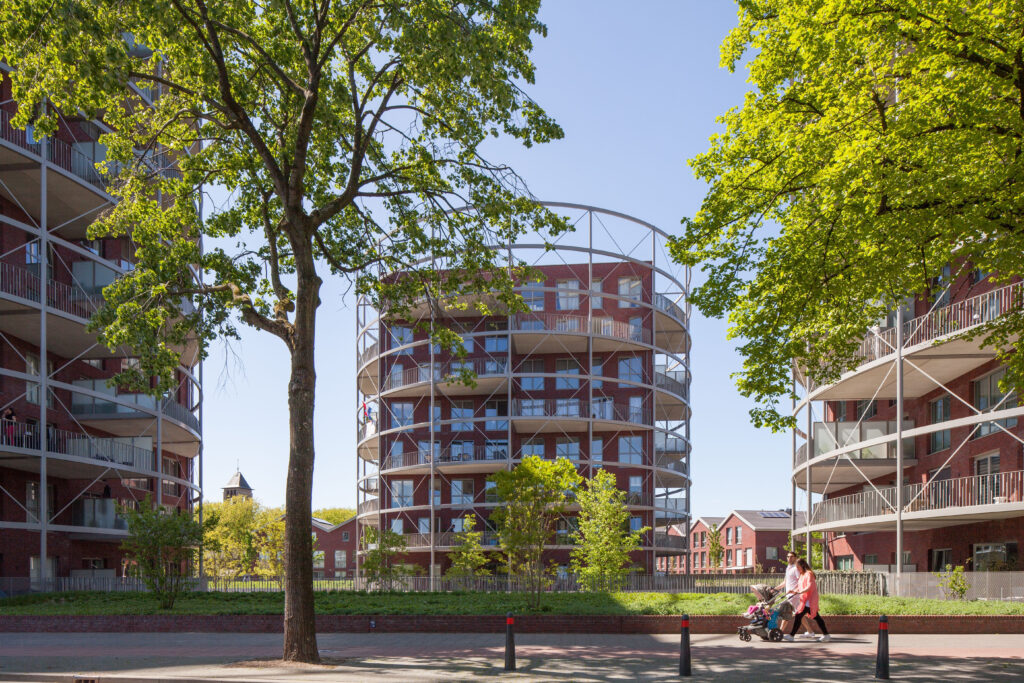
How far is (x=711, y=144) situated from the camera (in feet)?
53.6

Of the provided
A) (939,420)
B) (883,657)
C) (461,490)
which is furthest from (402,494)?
(883,657)

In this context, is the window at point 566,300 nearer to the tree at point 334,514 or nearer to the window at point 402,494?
the window at point 402,494

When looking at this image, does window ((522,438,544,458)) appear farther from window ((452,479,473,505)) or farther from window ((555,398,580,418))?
window ((452,479,473,505))

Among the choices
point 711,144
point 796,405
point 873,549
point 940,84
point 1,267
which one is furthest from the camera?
point 796,405

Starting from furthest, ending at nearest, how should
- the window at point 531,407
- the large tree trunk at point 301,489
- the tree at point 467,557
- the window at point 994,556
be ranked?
the window at point 531,407, the tree at point 467,557, the window at point 994,556, the large tree trunk at point 301,489

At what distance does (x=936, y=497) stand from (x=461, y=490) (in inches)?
1016

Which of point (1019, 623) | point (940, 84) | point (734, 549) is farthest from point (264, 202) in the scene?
point (734, 549)

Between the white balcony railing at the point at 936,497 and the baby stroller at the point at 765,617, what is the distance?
40.5 ft

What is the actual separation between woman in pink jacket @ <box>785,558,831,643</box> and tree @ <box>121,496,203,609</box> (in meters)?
14.7

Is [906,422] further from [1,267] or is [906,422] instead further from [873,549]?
[1,267]

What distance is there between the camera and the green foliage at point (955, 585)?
73.2ft

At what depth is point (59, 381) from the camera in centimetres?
3378

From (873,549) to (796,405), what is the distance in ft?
22.1

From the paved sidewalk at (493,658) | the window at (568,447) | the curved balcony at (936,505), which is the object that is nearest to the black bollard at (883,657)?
the paved sidewalk at (493,658)
